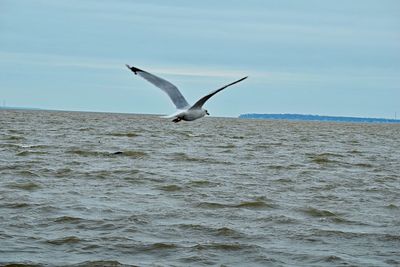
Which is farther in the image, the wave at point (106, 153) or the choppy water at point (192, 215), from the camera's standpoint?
the wave at point (106, 153)

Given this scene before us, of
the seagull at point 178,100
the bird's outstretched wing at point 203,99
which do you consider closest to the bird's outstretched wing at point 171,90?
the seagull at point 178,100

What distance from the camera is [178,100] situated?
14.6 metres

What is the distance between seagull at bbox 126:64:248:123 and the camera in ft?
44.6

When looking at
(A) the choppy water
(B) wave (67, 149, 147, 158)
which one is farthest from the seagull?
(B) wave (67, 149, 147, 158)

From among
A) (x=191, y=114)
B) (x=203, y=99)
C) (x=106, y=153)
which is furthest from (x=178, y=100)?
(x=106, y=153)

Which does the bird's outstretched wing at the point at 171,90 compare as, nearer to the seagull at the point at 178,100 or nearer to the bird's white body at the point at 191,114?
the seagull at the point at 178,100

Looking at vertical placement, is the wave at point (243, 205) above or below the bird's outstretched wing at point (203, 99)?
below

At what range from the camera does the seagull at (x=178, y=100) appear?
44.6 ft

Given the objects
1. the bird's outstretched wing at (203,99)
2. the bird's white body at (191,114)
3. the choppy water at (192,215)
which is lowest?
the choppy water at (192,215)

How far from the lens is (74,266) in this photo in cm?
830

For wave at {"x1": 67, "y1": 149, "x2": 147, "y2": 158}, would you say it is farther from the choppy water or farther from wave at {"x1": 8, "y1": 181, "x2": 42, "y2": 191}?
wave at {"x1": 8, "y1": 181, "x2": 42, "y2": 191}

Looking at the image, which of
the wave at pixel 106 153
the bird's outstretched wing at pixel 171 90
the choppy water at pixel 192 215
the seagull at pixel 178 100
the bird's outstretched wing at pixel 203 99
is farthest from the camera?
the wave at pixel 106 153

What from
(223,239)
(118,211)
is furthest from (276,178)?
(223,239)

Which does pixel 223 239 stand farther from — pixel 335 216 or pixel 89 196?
pixel 89 196
